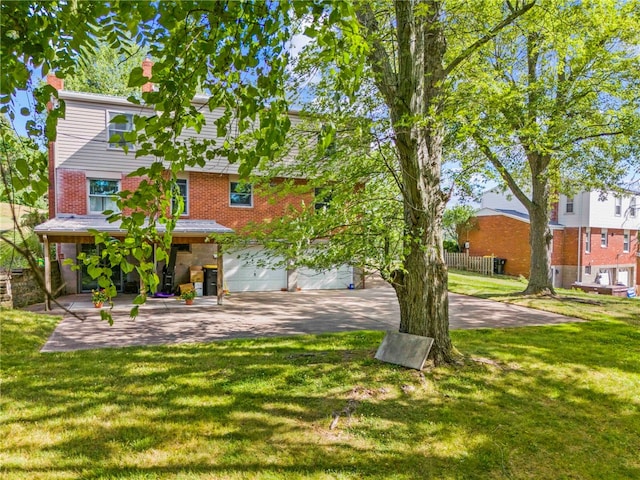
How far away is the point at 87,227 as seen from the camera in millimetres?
12891

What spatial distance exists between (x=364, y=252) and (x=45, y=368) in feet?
17.9

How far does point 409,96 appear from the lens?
5.91m

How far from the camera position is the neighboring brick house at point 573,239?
25.2 metres

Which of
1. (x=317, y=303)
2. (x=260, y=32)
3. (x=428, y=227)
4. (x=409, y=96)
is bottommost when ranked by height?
(x=317, y=303)

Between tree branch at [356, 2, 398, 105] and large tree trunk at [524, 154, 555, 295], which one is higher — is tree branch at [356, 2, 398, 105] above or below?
above

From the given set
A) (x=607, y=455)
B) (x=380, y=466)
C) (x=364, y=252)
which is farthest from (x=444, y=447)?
(x=364, y=252)

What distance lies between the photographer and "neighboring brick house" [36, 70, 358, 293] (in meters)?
14.0

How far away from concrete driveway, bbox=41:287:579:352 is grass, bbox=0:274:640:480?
1.09m

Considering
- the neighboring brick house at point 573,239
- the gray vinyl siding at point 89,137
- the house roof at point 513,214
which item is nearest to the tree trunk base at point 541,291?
the neighboring brick house at point 573,239

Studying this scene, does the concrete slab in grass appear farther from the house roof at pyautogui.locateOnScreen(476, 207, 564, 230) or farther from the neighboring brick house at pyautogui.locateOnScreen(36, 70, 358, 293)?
the house roof at pyautogui.locateOnScreen(476, 207, 564, 230)

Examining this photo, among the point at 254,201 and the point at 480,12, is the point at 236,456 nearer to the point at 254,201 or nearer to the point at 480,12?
the point at 480,12

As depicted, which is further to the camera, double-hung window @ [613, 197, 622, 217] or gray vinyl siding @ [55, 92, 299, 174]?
double-hung window @ [613, 197, 622, 217]

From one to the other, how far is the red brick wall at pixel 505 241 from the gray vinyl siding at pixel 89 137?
17.2m

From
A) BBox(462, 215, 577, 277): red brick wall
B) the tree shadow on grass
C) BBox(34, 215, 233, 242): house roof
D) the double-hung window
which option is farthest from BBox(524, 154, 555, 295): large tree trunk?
the double-hung window
